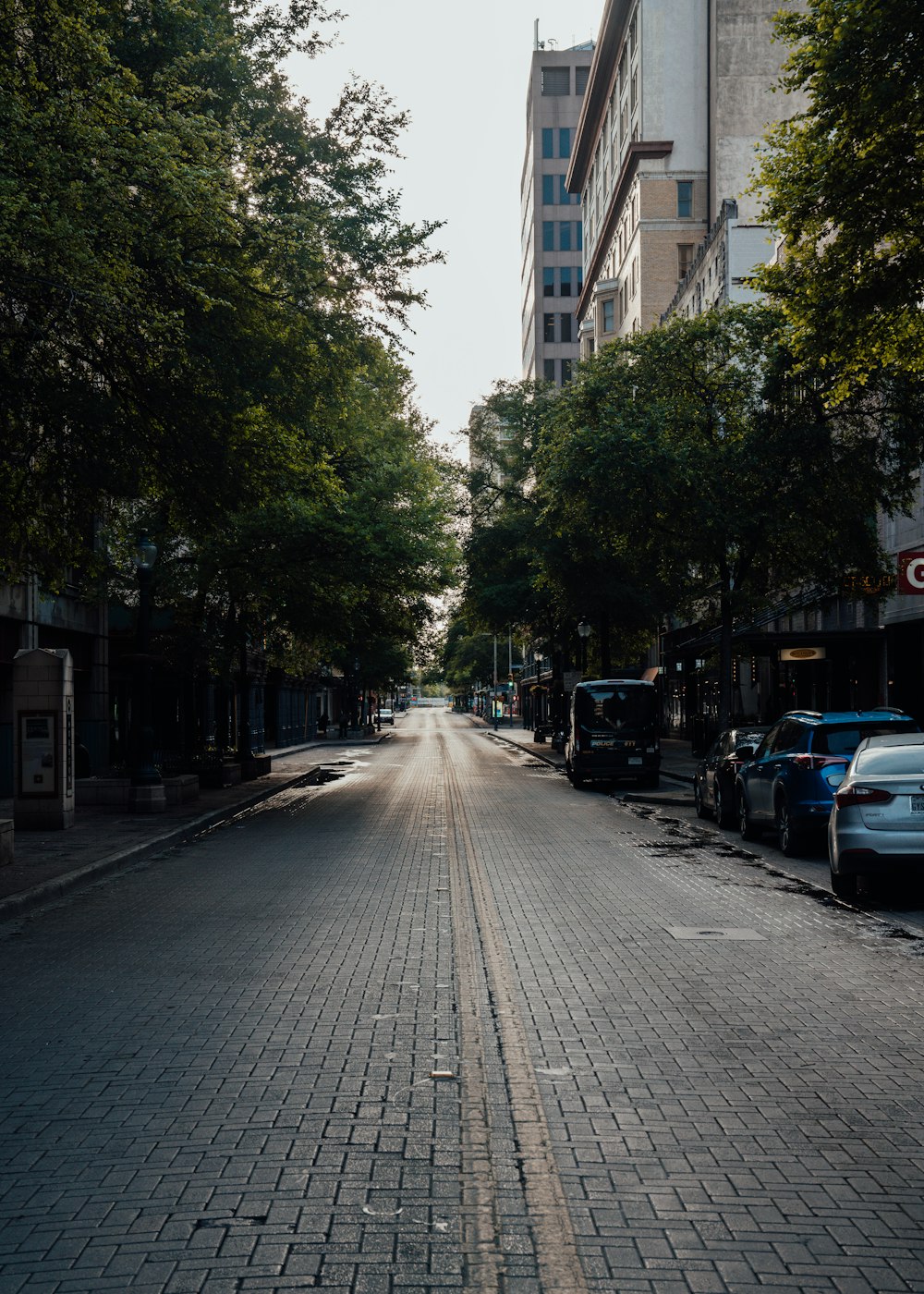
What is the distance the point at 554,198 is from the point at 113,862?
11196cm

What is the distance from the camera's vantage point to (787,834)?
16.7 meters

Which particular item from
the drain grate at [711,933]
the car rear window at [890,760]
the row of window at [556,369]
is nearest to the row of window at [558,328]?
the row of window at [556,369]

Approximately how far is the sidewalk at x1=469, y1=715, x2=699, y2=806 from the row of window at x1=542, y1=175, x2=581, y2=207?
69431 mm

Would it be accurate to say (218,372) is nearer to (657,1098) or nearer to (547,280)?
(657,1098)

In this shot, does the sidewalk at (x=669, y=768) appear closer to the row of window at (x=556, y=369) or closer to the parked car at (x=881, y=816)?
the parked car at (x=881, y=816)

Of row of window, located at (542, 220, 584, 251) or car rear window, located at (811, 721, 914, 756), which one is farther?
row of window, located at (542, 220, 584, 251)

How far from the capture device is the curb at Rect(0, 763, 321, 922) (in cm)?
1255

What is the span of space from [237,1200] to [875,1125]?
8.95 ft

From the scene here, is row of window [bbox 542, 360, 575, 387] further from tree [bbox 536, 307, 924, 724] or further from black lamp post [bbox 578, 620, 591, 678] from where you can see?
tree [bbox 536, 307, 924, 724]

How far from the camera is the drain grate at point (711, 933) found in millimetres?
10711

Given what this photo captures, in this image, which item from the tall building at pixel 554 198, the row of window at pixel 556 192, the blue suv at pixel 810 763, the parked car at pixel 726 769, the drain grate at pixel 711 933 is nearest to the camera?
the drain grate at pixel 711 933

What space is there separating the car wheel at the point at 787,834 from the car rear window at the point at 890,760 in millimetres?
3747

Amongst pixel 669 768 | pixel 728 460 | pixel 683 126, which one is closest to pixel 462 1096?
pixel 728 460

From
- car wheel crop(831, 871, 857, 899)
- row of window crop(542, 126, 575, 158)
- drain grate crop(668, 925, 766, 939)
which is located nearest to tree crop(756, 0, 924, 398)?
car wheel crop(831, 871, 857, 899)
